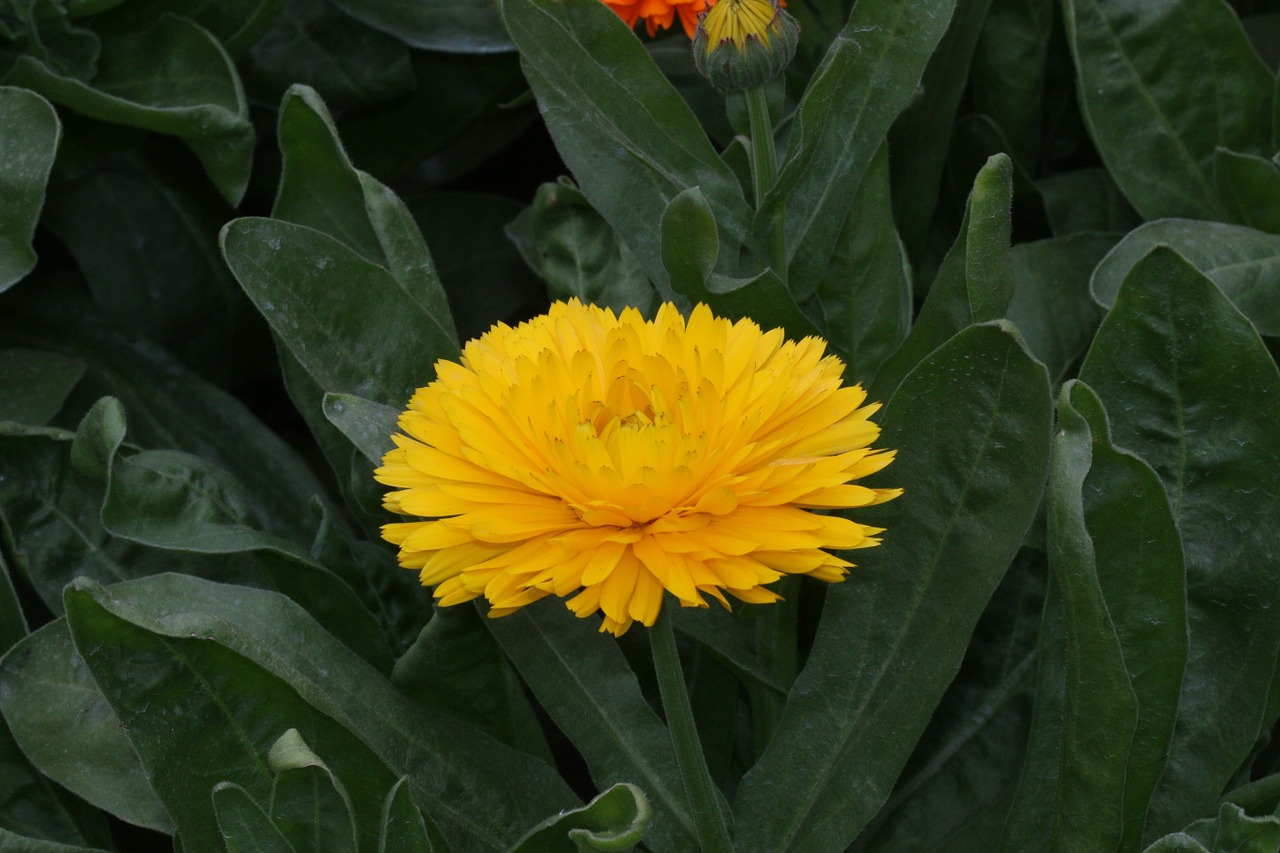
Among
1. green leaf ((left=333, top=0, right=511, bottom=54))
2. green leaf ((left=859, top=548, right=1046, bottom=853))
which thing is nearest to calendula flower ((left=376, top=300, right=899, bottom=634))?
green leaf ((left=859, top=548, right=1046, bottom=853))

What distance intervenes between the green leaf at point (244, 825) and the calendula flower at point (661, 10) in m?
0.58

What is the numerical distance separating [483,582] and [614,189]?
0.42 metres

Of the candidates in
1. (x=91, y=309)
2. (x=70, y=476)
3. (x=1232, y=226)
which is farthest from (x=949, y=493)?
(x=91, y=309)

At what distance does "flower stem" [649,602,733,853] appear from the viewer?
676mm

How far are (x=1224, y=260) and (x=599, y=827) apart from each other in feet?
2.05

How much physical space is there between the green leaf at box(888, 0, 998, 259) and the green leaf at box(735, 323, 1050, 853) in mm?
486

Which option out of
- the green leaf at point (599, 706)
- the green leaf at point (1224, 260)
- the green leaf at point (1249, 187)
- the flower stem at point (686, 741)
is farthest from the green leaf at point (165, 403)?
the green leaf at point (1249, 187)

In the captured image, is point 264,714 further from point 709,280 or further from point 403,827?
point 709,280

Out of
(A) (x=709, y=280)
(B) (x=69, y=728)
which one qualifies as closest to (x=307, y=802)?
(B) (x=69, y=728)

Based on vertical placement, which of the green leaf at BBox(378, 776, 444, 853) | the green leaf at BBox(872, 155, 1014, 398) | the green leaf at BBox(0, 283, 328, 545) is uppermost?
the green leaf at BBox(872, 155, 1014, 398)

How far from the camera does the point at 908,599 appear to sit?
0.79 metres

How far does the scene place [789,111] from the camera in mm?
1283

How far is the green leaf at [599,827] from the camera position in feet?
2.10

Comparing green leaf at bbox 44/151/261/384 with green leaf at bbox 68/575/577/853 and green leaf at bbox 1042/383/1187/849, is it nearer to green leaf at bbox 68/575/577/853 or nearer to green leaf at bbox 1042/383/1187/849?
green leaf at bbox 68/575/577/853
